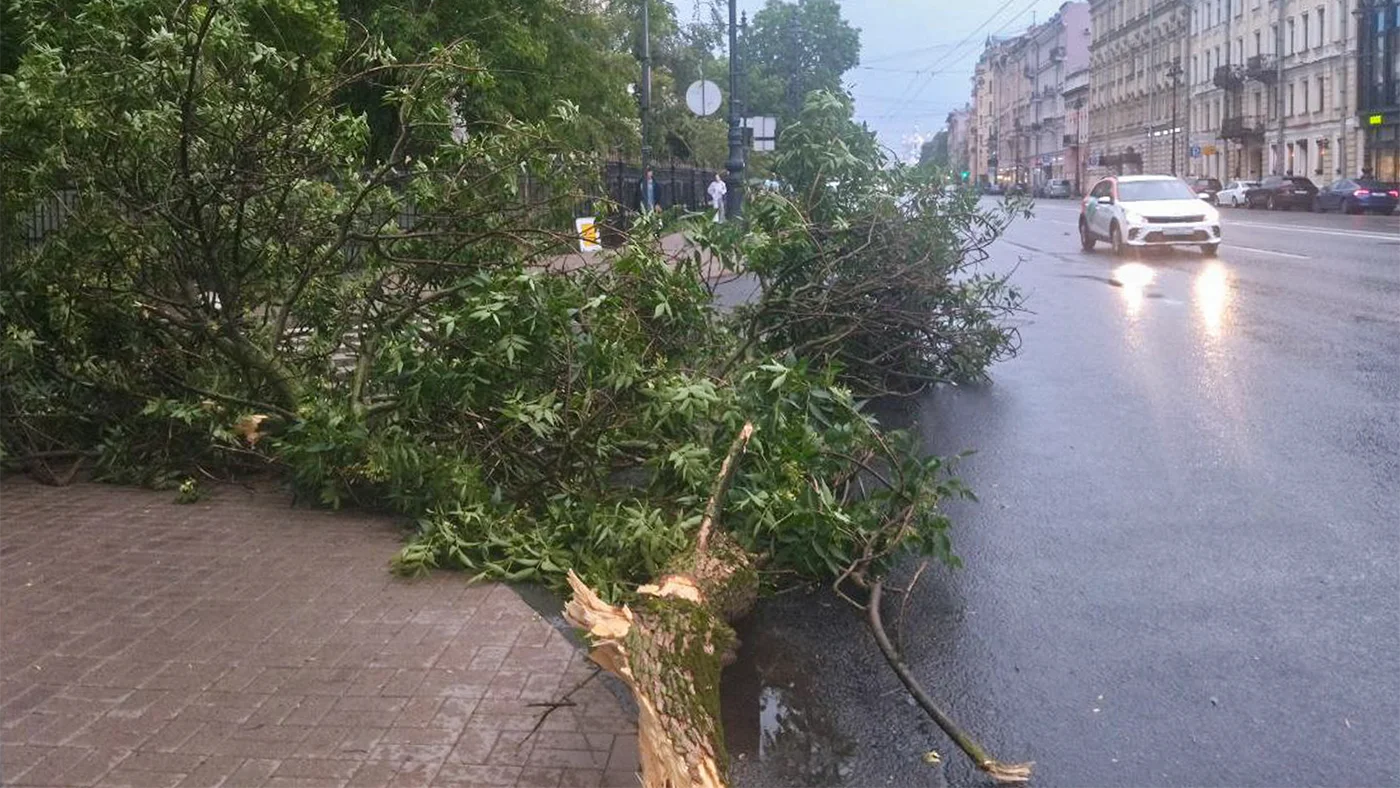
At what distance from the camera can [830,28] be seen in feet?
280

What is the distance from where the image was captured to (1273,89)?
235 ft

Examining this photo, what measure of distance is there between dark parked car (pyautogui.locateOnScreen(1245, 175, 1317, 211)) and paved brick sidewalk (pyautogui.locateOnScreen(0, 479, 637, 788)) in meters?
53.6

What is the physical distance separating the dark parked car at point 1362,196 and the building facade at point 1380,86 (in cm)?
872

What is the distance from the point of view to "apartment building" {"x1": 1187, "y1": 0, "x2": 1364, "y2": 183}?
207 feet

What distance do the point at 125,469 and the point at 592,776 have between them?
519 centimetres

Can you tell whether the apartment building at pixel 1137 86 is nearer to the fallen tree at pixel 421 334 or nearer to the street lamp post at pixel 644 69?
the street lamp post at pixel 644 69

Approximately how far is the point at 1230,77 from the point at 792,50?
23.2 metres

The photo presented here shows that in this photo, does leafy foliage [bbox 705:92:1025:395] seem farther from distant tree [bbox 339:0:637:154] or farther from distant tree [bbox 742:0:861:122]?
distant tree [bbox 742:0:861:122]

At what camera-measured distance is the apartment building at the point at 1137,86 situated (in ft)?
288

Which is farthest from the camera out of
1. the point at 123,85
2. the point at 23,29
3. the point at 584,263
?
the point at 23,29

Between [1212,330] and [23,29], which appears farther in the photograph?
[1212,330]

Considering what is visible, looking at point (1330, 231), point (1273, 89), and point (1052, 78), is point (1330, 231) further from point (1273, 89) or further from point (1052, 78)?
point (1052, 78)

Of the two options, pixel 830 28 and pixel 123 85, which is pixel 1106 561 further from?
pixel 830 28

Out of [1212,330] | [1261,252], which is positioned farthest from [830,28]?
[1212,330]
